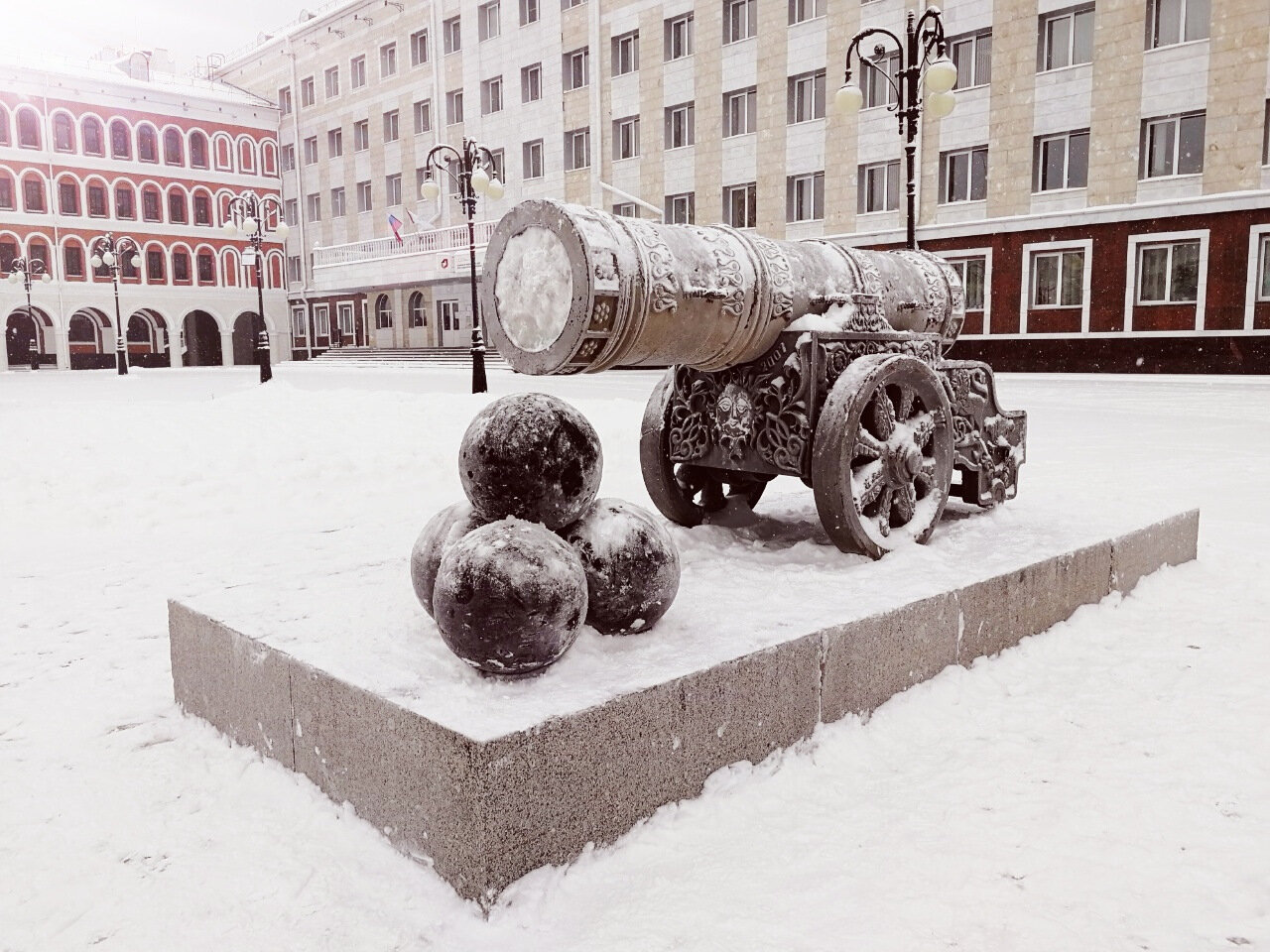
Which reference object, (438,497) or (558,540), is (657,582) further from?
(438,497)

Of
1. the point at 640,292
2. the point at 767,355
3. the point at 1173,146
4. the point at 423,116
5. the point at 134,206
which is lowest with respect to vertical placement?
the point at 767,355

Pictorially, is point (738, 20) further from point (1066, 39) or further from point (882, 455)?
point (882, 455)

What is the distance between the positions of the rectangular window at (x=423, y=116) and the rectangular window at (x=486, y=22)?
361 cm

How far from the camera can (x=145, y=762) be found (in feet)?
9.61

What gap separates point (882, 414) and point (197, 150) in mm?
47168

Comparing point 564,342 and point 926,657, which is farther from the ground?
point 564,342

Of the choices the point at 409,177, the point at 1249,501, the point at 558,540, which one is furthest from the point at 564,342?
the point at 409,177

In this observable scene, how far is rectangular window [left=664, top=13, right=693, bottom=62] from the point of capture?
28.4 meters

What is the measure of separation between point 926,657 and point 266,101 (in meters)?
49.0

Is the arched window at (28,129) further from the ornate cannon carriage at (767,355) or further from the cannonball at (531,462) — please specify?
the cannonball at (531,462)

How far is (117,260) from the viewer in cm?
3716

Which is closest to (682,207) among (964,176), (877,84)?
(877,84)

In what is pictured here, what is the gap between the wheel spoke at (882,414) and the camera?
3943mm

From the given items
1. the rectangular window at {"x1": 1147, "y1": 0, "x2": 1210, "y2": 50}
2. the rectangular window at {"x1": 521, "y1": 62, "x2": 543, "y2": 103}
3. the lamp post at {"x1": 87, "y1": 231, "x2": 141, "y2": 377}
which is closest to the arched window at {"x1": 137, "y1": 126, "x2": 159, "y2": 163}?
the lamp post at {"x1": 87, "y1": 231, "x2": 141, "y2": 377}
